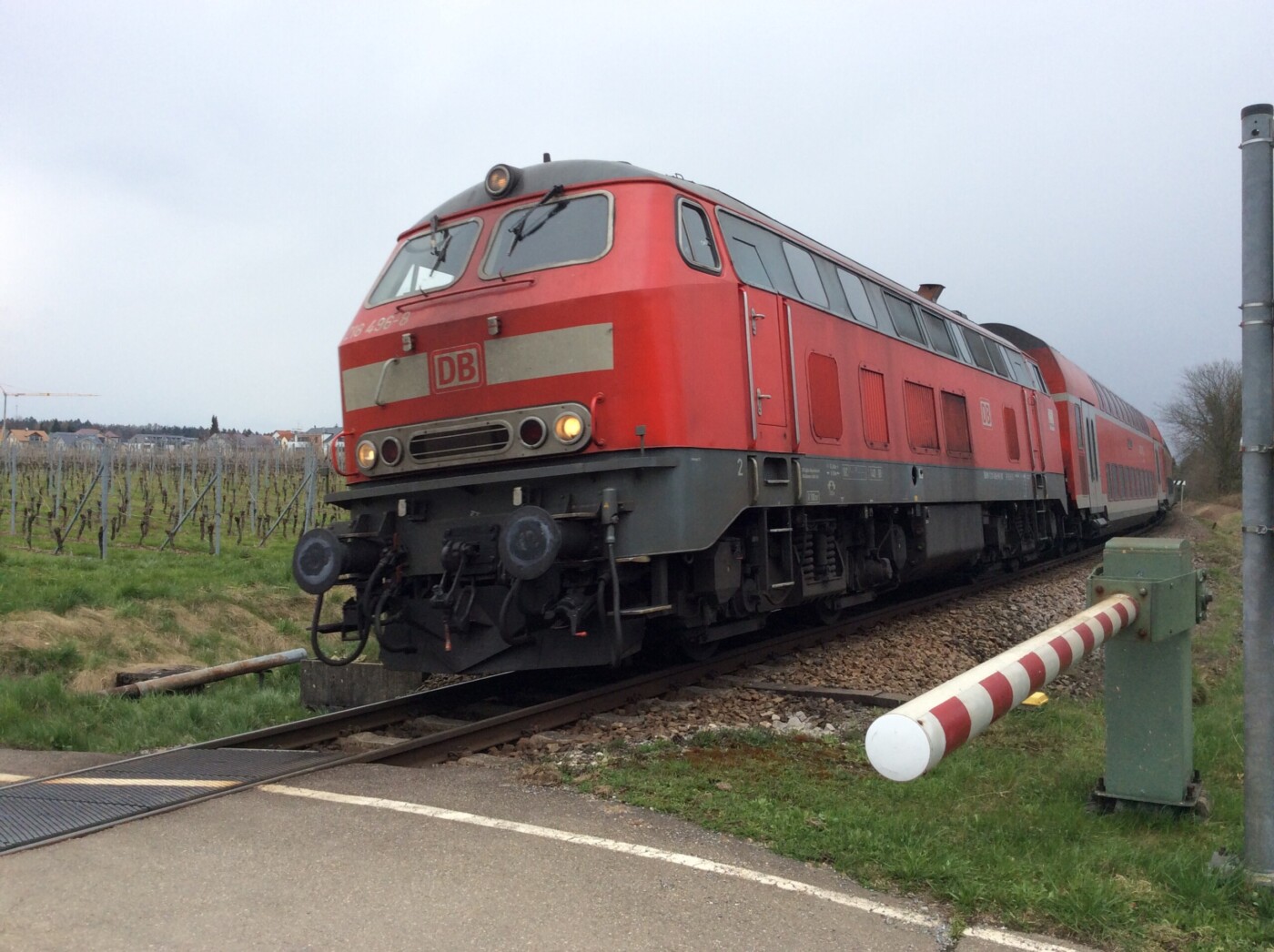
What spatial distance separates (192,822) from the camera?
4.29 metres

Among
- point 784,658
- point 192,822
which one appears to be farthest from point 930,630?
point 192,822

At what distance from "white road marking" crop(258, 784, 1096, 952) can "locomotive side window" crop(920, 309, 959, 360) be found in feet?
27.8

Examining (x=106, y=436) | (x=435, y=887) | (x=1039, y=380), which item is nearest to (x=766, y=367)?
(x=435, y=887)

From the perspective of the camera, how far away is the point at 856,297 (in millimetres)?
9352

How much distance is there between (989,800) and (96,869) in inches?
146

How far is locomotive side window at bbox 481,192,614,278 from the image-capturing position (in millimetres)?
6609

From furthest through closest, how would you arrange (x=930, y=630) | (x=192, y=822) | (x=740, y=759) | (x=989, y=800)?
(x=930, y=630) < (x=740, y=759) < (x=989, y=800) < (x=192, y=822)

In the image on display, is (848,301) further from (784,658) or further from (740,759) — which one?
(740,759)

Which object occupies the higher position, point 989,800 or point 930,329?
point 930,329

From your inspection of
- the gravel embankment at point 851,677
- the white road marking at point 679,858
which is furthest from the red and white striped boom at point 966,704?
the gravel embankment at point 851,677

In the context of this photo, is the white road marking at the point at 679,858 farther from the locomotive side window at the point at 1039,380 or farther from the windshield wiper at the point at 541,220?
the locomotive side window at the point at 1039,380

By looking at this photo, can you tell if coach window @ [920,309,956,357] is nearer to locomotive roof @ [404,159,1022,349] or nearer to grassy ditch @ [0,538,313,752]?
locomotive roof @ [404,159,1022,349]

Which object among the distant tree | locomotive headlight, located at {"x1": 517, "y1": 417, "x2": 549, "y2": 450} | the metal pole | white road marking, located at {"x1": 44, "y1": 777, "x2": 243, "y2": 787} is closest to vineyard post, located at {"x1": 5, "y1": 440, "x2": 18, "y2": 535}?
white road marking, located at {"x1": 44, "y1": 777, "x2": 243, "y2": 787}

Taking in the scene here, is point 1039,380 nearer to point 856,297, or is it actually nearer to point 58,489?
point 856,297
